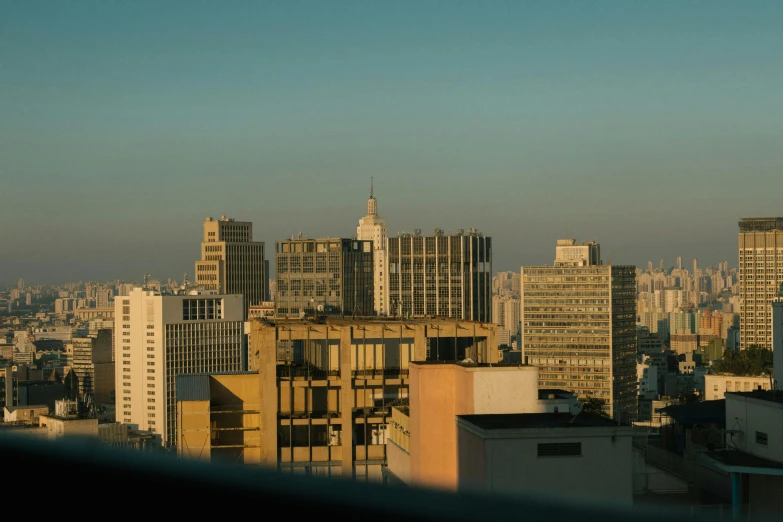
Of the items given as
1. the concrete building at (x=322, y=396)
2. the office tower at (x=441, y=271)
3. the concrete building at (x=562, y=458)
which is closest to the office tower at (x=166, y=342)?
the office tower at (x=441, y=271)

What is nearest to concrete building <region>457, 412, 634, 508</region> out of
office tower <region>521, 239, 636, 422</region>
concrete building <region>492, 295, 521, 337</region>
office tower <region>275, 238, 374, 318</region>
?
office tower <region>521, 239, 636, 422</region>

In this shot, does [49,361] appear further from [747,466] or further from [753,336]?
[747,466]

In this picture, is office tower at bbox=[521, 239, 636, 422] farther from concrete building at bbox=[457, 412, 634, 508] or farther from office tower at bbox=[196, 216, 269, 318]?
concrete building at bbox=[457, 412, 634, 508]

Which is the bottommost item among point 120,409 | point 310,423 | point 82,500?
point 120,409

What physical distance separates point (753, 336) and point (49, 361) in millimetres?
82960

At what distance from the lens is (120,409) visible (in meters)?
90.4

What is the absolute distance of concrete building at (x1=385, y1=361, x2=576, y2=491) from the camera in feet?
43.9

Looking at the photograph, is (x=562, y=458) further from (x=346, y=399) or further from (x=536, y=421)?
(x=346, y=399)

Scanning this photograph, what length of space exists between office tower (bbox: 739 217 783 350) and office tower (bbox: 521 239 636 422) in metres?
32.6

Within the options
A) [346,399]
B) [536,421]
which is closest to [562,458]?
[536,421]

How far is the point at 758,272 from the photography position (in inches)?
5182

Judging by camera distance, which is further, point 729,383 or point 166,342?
point 166,342

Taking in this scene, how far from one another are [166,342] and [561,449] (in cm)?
8402

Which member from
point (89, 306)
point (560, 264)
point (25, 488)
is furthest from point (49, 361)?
point (25, 488)
